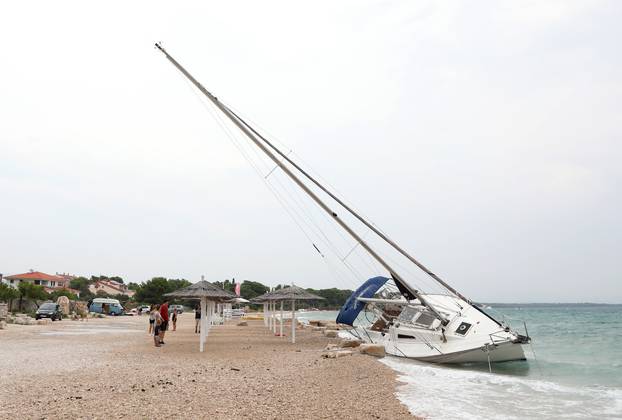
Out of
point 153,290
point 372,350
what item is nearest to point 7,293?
point 153,290

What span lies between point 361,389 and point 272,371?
290 cm

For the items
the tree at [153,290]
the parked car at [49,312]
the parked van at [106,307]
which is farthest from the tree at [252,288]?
the parked car at [49,312]

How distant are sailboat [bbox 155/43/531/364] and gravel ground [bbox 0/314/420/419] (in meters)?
3.25

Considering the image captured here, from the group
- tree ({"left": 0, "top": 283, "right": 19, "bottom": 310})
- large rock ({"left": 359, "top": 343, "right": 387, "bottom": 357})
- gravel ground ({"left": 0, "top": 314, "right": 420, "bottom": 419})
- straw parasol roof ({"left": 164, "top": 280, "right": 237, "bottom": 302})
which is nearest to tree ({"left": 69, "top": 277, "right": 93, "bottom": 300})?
tree ({"left": 0, "top": 283, "right": 19, "bottom": 310})

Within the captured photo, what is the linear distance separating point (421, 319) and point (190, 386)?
1170 cm

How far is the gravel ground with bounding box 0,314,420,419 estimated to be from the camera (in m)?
8.20

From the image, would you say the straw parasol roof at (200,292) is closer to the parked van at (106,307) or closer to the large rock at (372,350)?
the large rock at (372,350)

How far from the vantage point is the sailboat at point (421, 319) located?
56.3 ft

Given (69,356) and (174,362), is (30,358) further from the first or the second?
(174,362)

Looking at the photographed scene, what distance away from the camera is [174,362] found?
1404 cm

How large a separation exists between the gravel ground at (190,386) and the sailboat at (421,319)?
325 cm

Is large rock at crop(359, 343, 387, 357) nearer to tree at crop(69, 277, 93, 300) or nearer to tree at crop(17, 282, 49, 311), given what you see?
tree at crop(17, 282, 49, 311)

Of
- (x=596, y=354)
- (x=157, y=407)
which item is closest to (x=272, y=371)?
(x=157, y=407)

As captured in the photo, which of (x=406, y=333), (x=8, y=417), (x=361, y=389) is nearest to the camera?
(x=8, y=417)
